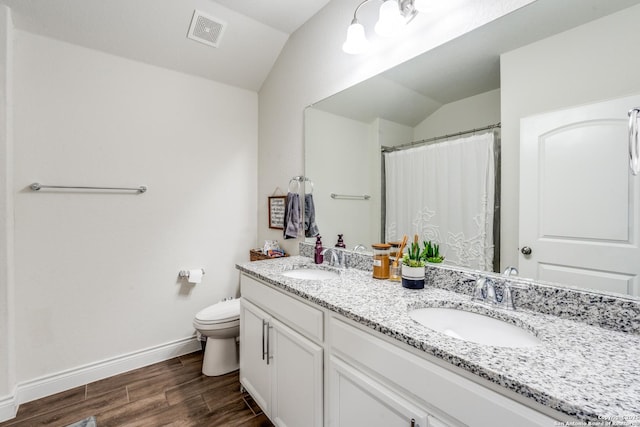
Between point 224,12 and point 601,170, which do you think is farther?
point 224,12

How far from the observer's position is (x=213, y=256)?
2.51 m

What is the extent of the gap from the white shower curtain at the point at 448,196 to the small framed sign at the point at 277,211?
1.06m

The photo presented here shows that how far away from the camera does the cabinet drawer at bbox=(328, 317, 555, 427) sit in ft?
2.07

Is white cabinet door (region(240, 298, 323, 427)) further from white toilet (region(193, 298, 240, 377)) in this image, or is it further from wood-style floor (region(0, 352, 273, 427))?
white toilet (region(193, 298, 240, 377))

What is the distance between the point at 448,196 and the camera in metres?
1.34

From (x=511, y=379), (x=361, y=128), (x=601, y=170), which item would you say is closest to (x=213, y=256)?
(x=361, y=128)

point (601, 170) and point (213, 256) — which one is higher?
point (601, 170)

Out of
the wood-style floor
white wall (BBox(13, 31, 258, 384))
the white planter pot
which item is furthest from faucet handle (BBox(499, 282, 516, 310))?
white wall (BBox(13, 31, 258, 384))

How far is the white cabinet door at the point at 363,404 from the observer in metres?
0.83

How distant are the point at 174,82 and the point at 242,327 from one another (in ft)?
6.33

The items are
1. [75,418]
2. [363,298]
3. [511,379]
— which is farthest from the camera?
[75,418]

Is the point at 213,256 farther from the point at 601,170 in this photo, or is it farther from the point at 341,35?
the point at 601,170

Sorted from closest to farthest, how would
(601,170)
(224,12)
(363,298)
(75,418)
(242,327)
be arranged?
(601,170) → (363,298) → (75,418) → (242,327) → (224,12)

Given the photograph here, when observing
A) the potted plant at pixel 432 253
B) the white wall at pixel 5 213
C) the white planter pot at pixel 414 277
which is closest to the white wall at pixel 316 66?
the potted plant at pixel 432 253
